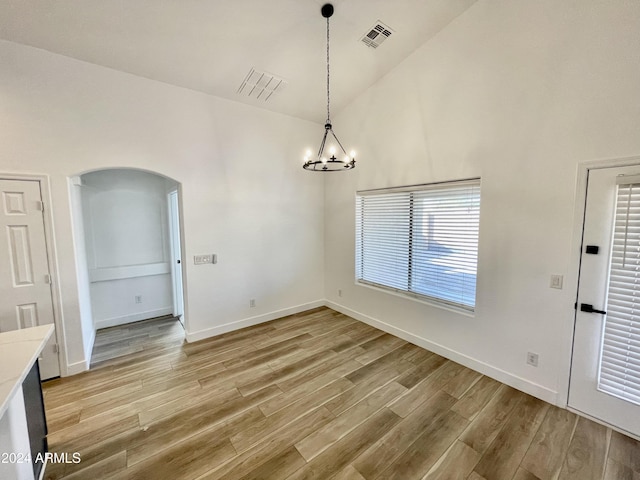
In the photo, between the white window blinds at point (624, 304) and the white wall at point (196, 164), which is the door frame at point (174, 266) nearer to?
the white wall at point (196, 164)

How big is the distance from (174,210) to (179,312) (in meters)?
1.87

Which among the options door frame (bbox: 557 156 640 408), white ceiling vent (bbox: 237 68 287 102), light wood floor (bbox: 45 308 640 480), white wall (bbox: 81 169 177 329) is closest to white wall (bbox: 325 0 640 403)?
door frame (bbox: 557 156 640 408)

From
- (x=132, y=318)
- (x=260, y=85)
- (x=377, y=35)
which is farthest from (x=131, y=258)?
(x=377, y=35)

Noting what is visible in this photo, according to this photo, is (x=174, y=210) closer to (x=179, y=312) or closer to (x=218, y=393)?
(x=179, y=312)

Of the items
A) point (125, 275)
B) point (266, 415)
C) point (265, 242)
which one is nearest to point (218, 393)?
point (266, 415)

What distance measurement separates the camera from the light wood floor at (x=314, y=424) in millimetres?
1839

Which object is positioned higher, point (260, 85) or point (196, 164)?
point (260, 85)

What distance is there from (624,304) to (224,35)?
14.7 ft

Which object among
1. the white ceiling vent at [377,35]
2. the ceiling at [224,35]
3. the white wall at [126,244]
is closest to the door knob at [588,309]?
the ceiling at [224,35]

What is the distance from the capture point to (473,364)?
9.88ft

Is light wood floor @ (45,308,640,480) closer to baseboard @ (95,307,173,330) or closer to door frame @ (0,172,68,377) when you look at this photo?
door frame @ (0,172,68,377)

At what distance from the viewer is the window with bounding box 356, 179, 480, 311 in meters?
3.08

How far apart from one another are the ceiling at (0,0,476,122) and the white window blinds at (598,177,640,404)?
259cm

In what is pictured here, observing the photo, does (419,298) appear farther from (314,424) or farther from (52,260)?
(52,260)
